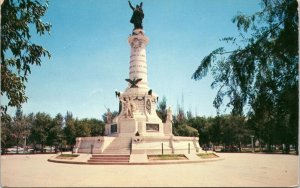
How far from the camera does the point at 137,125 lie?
35906 millimetres

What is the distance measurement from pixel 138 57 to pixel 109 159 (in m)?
17.7

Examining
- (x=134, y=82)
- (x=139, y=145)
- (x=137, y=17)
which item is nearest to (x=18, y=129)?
(x=134, y=82)

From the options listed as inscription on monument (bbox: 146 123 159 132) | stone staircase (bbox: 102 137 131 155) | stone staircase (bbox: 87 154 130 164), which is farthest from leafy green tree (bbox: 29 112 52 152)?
stone staircase (bbox: 87 154 130 164)

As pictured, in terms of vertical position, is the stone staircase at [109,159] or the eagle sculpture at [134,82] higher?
the eagle sculpture at [134,82]

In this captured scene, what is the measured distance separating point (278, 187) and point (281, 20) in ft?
19.9

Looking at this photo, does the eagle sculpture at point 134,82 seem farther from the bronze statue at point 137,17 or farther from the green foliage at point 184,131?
the green foliage at point 184,131

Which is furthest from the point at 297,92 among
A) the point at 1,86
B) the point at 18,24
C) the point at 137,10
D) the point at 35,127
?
the point at 35,127

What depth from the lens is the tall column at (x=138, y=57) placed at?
1570 inches

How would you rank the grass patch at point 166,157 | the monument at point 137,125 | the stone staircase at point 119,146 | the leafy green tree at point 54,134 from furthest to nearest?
the leafy green tree at point 54,134, the monument at point 137,125, the stone staircase at point 119,146, the grass patch at point 166,157

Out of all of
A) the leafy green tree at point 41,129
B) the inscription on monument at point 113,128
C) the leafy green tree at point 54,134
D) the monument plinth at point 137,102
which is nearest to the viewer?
the monument plinth at point 137,102

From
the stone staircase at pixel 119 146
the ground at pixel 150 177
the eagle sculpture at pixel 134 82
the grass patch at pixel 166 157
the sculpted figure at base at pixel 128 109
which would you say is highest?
the eagle sculpture at pixel 134 82

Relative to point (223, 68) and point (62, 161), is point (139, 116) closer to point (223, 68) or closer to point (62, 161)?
point (62, 161)

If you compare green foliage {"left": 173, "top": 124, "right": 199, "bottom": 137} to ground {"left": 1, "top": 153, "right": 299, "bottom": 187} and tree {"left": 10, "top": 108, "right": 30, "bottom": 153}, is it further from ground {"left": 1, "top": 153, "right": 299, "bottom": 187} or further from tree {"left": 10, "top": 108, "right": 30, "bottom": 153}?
ground {"left": 1, "top": 153, "right": 299, "bottom": 187}

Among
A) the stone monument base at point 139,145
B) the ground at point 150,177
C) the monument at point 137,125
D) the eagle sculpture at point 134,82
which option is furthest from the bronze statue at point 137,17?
the ground at point 150,177
